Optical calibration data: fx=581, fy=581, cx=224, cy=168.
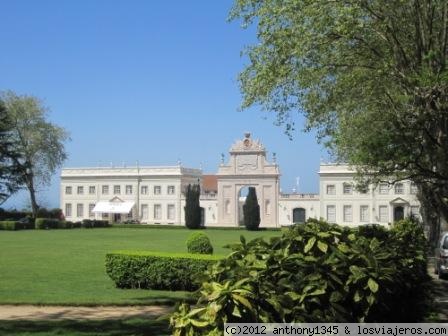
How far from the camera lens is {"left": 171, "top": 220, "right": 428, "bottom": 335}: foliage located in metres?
3.63

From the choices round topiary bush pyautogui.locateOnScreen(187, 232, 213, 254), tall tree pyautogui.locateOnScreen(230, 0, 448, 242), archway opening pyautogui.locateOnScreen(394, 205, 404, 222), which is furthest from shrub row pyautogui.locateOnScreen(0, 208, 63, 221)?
tall tree pyautogui.locateOnScreen(230, 0, 448, 242)

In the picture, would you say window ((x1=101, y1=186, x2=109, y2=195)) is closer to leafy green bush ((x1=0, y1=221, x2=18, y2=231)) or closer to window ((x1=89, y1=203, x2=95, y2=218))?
window ((x1=89, y1=203, x2=95, y2=218))

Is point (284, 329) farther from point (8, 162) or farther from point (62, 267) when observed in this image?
point (8, 162)

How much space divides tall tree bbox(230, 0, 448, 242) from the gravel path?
5.71 meters

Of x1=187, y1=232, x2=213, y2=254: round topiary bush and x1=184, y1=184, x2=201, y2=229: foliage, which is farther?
x1=184, y1=184, x2=201, y2=229: foliage

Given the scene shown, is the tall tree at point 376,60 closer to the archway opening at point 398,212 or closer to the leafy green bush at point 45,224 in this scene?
the leafy green bush at point 45,224

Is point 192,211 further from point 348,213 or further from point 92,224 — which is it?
point 348,213

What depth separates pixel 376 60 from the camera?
1288 cm

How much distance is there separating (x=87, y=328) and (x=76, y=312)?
1855 mm

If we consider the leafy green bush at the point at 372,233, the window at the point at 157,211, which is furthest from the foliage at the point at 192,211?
the leafy green bush at the point at 372,233

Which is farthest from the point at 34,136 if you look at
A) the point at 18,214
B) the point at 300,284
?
the point at 300,284

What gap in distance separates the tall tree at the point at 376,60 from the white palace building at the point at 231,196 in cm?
5883

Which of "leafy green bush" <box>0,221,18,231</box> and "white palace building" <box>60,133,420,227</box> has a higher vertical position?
"white palace building" <box>60,133,420,227</box>

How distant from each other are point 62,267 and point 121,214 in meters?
71.7
